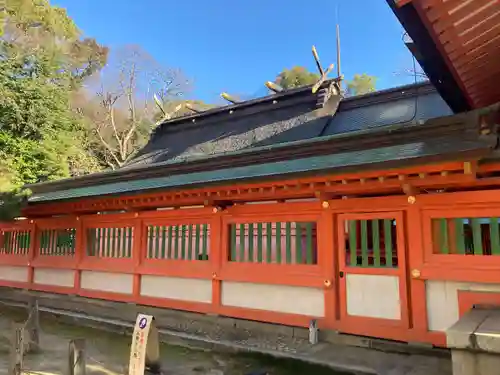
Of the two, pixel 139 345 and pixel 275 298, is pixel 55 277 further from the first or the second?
pixel 139 345

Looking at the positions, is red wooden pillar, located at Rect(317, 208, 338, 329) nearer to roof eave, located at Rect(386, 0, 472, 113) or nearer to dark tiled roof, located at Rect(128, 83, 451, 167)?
roof eave, located at Rect(386, 0, 472, 113)

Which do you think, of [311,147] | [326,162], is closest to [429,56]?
[326,162]

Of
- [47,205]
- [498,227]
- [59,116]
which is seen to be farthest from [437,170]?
[59,116]

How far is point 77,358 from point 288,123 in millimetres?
7913

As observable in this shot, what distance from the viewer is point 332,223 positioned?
18.5 feet

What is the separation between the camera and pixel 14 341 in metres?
4.77

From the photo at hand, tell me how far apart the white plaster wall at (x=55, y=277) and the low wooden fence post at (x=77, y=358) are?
5121mm

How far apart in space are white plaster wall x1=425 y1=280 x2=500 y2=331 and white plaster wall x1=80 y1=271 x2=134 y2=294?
225 inches

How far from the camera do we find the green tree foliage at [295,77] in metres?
31.9

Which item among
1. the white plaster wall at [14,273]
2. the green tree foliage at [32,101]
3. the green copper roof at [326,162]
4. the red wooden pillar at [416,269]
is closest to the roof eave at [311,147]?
the green copper roof at [326,162]

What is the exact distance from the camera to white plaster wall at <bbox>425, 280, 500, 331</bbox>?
15.4 ft

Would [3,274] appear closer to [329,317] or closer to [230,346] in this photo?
[230,346]

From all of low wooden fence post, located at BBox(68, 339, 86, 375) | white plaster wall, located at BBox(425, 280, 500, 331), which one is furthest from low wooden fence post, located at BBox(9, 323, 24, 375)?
white plaster wall, located at BBox(425, 280, 500, 331)

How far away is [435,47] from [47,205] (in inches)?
348
